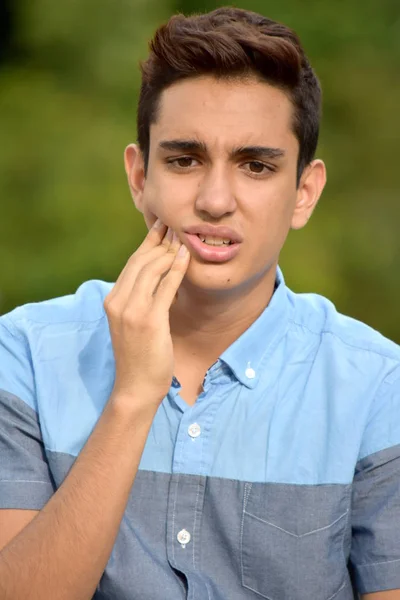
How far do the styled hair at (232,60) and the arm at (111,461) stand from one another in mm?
532

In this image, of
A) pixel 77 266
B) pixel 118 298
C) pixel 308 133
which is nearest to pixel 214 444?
pixel 118 298

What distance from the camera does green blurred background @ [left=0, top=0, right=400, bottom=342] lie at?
8.59m

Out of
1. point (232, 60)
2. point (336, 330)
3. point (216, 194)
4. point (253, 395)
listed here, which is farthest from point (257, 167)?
point (253, 395)

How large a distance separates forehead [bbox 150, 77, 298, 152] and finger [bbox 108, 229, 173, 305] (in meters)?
0.34

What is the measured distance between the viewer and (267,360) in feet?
10.3

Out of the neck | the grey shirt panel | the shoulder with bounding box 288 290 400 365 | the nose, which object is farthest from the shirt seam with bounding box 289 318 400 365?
the grey shirt panel

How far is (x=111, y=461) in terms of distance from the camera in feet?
9.09

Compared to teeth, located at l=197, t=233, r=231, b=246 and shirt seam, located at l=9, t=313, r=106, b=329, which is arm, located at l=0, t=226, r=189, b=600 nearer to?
teeth, located at l=197, t=233, r=231, b=246

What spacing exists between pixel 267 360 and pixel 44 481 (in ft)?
2.45

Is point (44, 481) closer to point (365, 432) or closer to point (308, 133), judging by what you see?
point (365, 432)

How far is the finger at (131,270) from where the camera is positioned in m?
2.92

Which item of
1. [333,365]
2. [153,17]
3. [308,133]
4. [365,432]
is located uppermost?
[153,17]

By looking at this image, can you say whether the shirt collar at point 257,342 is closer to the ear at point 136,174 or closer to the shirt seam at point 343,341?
the shirt seam at point 343,341

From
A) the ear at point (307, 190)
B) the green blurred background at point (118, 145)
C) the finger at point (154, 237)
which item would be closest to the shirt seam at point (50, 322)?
the finger at point (154, 237)
